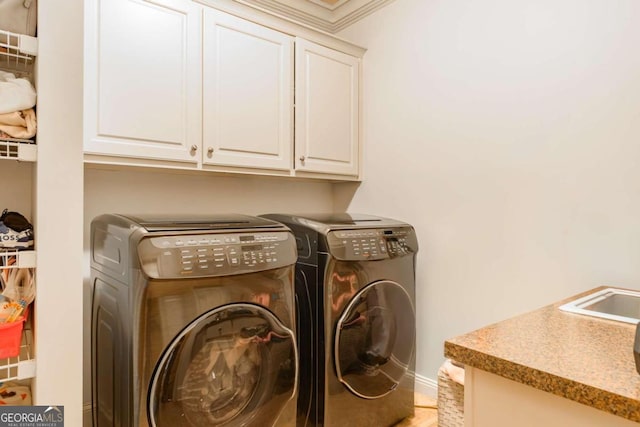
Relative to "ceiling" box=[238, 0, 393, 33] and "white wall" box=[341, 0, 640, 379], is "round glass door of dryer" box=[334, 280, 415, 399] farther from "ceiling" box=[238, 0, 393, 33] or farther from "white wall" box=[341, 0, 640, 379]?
"ceiling" box=[238, 0, 393, 33]

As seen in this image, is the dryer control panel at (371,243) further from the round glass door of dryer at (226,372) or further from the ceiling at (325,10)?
the ceiling at (325,10)

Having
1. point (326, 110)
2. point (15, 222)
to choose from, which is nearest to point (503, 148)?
point (326, 110)

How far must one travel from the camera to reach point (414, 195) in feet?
7.75

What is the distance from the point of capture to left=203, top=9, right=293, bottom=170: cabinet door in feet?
6.45

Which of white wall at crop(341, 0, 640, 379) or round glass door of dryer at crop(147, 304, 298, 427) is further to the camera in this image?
white wall at crop(341, 0, 640, 379)

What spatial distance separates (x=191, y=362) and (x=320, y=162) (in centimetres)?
144

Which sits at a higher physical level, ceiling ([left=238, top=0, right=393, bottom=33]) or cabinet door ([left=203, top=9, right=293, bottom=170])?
ceiling ([left=238, top=0, right=393, bottom=33])

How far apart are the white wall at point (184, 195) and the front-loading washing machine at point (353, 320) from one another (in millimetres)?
526

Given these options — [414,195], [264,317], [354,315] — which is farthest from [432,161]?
[264,317]

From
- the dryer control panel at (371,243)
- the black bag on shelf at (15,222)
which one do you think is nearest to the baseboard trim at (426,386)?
the dryer control panel at (371,243)

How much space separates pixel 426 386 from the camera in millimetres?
2312

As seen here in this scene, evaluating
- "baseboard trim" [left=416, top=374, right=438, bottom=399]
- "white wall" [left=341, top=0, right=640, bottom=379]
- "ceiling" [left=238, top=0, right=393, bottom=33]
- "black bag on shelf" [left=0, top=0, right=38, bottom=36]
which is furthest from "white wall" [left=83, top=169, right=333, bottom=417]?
"baseboard trim" [left=416, top=374, right=438, bottom=399]

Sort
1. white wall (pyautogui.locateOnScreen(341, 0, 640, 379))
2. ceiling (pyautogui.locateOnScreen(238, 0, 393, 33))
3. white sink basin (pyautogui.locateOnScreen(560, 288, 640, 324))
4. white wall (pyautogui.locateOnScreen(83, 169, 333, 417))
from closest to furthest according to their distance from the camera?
white sink basin (pyautogui.locateOnScreen(560, 288, 640, 324)) < white wall (pyautogui.locateOnScreen(341, 0, 640, 379)) < white wall (pyautogui.locateOnScreen(83, 169, 333, 417)) < ceiling (pyautogui.locateOnScreen(238, 0, 393, 33))

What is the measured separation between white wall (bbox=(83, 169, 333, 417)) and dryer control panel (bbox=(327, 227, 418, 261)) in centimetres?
90
